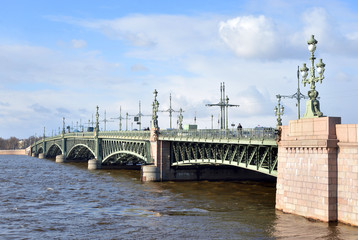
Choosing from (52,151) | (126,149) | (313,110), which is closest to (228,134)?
(313,110)

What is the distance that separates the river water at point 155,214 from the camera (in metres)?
28.0

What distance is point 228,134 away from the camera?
42.6 meters

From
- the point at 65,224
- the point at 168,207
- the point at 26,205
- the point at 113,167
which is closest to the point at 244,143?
the point at 168,207

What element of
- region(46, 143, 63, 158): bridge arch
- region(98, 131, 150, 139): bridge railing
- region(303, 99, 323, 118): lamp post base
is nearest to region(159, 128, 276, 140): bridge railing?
region(303, 99, 323, 118): lamp post base

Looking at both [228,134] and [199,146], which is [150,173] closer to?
[199,146]

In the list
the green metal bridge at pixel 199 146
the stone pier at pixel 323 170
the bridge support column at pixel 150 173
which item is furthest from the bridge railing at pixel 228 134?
the stone pier at pixel 323 170

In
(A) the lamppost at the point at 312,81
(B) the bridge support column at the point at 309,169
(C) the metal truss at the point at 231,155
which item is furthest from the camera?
(C) the metal truss at the point at 231,155

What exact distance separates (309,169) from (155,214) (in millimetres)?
12418

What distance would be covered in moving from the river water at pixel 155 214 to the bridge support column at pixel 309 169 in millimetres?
919

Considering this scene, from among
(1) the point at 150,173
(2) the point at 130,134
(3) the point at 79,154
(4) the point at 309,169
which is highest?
(2) the point at 130,134

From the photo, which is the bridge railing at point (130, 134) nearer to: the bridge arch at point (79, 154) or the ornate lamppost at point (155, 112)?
the ornate lamppost at point (155, 112)

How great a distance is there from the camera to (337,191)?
1099 inches

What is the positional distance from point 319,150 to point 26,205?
26.4 meters

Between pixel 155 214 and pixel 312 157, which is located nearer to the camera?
pixel 312 157
